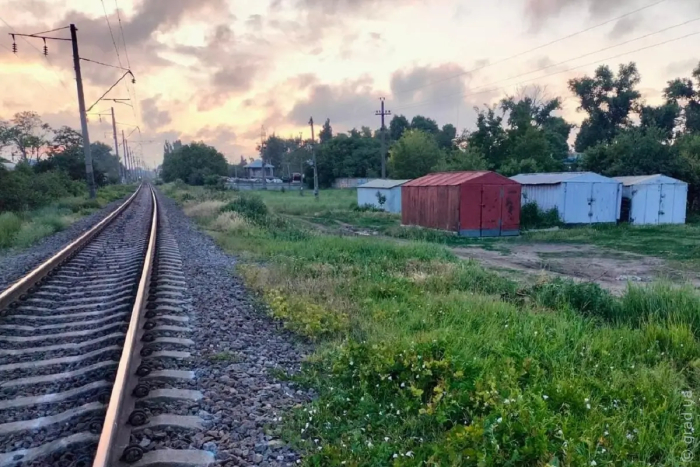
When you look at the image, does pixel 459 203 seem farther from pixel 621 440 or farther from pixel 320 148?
pixel 320 148

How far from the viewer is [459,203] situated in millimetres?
22547

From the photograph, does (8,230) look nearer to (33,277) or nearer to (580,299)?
(33,277)

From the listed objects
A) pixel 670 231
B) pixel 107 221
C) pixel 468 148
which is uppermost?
pixel 468 148

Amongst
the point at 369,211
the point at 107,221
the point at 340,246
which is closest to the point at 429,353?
the point at 340,246

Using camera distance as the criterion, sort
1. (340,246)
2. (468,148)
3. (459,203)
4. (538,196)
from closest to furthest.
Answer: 1. (340,246)
2. (459,203)
3. (538,196)
4. (468,148)

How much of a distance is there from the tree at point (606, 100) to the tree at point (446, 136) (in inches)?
1211

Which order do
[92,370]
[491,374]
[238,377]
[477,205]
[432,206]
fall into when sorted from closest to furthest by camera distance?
[491,374] < [92,370] < [238,377] < [477,205] < [432,206]

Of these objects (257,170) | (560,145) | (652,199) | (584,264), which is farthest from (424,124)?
(584,264)

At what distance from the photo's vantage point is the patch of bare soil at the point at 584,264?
11.8 meters

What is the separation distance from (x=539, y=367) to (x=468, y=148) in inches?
1821

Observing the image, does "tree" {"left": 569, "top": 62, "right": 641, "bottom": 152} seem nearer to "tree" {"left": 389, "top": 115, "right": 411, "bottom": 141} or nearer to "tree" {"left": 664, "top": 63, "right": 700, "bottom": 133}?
"tree" {"left": 664, "top": 63, "right": 700, "bottom": 133}

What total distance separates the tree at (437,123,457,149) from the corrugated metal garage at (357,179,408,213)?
5167 centimetres

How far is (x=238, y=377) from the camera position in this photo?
454cm

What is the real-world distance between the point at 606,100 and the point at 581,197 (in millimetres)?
37746
